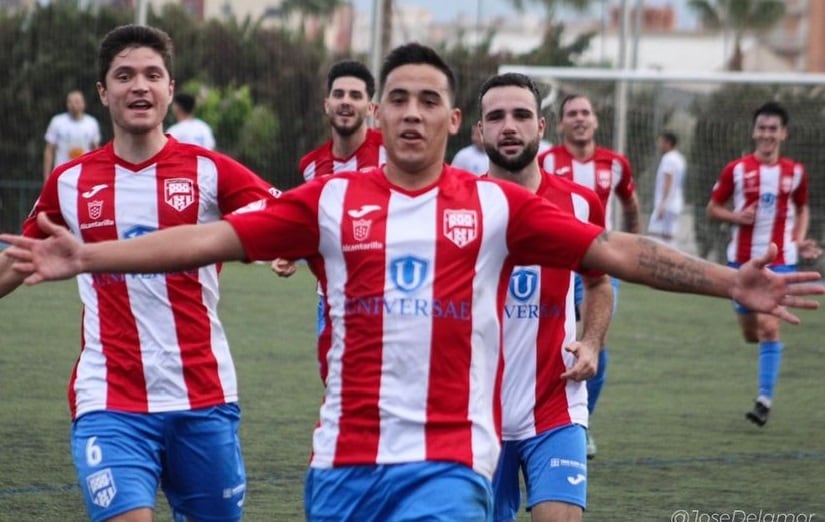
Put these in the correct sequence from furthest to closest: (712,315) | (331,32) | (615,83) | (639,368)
A: 1. (331,32)
2. (615,83)
3. (712,315)
4. (639,368)

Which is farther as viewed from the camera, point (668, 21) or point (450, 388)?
point (668, 21)

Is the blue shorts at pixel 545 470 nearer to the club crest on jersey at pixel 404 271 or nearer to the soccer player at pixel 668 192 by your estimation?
the club crest on jersey at pixel 404 271

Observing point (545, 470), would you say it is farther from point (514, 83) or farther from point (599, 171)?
point (599, 171)

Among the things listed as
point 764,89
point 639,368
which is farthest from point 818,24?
point 639,368

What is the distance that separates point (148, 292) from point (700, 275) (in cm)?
214

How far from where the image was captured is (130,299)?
5.55 meters

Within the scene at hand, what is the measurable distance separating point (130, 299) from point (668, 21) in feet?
160

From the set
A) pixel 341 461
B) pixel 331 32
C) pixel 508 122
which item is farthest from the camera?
pixel 331 32

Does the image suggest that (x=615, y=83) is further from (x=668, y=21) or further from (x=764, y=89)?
(x=668, y=21)

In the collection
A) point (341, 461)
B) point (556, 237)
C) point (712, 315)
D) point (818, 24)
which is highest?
point (818, 24)

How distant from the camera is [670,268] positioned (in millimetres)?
4348

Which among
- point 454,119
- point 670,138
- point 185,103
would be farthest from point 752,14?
point 454,119

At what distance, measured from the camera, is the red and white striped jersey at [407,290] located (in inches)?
173

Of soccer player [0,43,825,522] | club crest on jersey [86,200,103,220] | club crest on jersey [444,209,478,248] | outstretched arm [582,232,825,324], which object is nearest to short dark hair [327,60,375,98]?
club crest on jersey [86,200,103,220]
